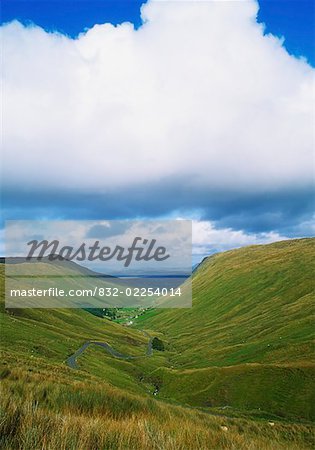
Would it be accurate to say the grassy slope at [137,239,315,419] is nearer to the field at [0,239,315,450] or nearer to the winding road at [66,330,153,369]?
the field at [0,239,315,450]

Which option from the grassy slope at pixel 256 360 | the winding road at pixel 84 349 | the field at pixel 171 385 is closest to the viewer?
the field at pixel 171 385

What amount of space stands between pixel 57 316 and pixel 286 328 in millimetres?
88694

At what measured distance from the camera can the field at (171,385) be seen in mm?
5543

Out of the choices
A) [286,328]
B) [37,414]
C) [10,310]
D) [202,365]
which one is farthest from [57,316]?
[37,414]

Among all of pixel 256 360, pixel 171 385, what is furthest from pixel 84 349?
pixel 256 360

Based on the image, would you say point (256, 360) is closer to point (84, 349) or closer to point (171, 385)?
point (171, 385)

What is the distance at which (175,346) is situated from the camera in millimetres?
179875

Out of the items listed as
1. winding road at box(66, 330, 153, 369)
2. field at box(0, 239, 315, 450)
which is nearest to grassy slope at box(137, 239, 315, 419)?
field at box(0, 239, 315, 450)

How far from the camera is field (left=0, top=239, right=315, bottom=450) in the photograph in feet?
18.2

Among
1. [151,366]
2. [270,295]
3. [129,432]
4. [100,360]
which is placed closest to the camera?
[129,432]

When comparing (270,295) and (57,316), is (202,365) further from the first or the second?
(270,295)

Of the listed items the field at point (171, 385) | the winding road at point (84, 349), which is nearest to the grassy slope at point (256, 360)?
the field at point (171, 385)

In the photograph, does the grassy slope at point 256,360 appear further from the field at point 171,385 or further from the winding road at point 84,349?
the winding road at point 84,349

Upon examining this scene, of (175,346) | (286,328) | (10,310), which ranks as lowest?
(175,346)
